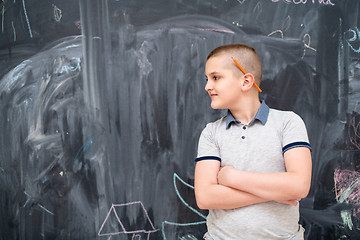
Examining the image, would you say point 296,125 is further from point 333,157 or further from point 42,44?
point 42,44

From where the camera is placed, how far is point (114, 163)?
64.5 inches

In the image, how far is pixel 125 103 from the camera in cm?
164

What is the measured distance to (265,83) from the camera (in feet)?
5.50

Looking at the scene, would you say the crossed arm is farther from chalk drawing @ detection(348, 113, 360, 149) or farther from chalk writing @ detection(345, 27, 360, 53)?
chalk writing @ detection(345, 27, 360, 53)

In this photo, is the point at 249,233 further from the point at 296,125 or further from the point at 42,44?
the point at 42,44

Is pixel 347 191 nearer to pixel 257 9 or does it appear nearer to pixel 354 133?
pixel 354 133

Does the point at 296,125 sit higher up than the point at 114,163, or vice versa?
the point at 296,125

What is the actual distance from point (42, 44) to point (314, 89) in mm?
1416

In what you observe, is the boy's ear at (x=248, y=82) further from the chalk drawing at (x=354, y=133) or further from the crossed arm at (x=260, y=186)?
the chalk drawing at (x=354, y=133)

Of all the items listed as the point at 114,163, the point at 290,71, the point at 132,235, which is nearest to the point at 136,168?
the point at 114,163

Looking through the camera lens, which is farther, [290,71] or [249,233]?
[290,71]

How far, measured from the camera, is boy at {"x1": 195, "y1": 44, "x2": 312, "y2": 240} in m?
1.04

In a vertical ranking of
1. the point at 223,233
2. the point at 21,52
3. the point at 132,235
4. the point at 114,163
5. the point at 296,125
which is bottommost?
the point at 132,235

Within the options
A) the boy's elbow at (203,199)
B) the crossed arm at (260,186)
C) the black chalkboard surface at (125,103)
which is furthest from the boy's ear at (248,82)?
the black chalkboard surface at (125,103)
